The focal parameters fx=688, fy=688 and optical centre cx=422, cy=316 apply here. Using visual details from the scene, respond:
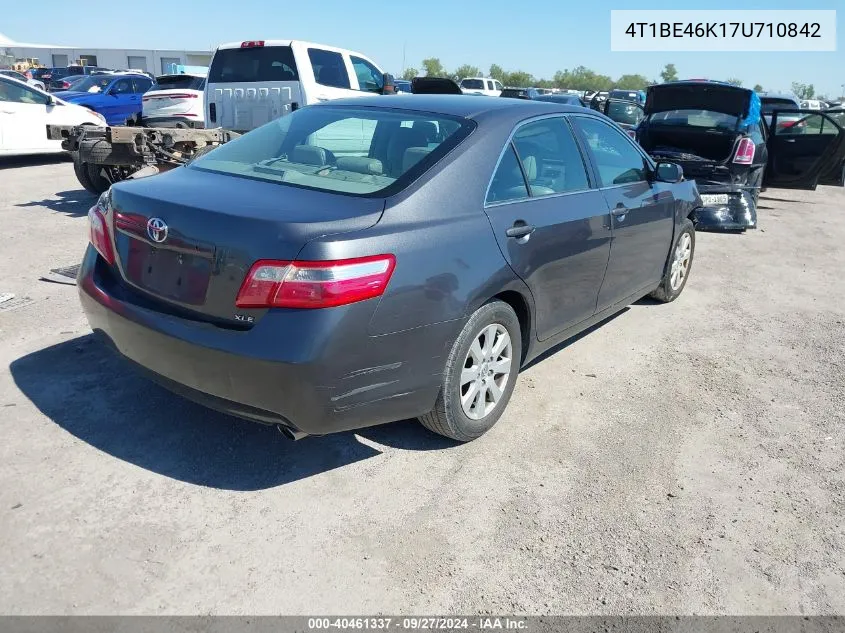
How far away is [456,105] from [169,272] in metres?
1.81

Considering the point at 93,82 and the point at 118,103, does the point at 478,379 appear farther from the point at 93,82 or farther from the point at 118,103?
the point at 93,82

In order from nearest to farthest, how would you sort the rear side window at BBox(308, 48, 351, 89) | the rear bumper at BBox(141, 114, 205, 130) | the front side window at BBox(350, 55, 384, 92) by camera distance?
the rear side window at BBox(308, 48, 351, 89) → the front side window at BBox(350, 55, 384, 92) → the rear bumper at BBox(141, 114, 205, 130)

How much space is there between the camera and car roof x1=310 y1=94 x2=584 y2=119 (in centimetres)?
366

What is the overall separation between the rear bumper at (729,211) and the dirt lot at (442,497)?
450 cm

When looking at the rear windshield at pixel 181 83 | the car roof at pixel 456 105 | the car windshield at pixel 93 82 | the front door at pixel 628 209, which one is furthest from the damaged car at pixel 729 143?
the car windshield at pixel 93 82

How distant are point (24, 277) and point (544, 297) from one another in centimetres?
441

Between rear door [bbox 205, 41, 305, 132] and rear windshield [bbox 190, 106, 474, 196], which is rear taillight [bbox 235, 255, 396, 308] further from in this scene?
rear door [bbox 205, 41, 305, 132]

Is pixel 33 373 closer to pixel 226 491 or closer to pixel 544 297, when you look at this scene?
pixel 226 491

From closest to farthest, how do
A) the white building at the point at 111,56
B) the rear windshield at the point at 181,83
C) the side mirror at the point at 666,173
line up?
the side mirror at the point at 666,173, the rear windshield at the point at 181,83, the white building at the point at 111,56

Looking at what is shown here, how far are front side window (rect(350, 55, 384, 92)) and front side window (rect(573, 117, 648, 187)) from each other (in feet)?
20.5

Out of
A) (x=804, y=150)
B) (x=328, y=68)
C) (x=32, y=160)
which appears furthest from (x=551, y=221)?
(x=32, y=160)

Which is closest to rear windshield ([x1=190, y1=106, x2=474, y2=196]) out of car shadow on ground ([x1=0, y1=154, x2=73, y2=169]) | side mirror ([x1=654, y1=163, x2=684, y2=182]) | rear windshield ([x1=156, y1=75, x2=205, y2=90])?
side mirror ([x1=654, y1=163, x2=684, y2=182])

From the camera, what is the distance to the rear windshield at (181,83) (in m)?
13.9

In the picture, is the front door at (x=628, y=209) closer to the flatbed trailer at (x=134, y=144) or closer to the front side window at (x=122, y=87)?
the flatbed trailer at (x=134, y=144)
